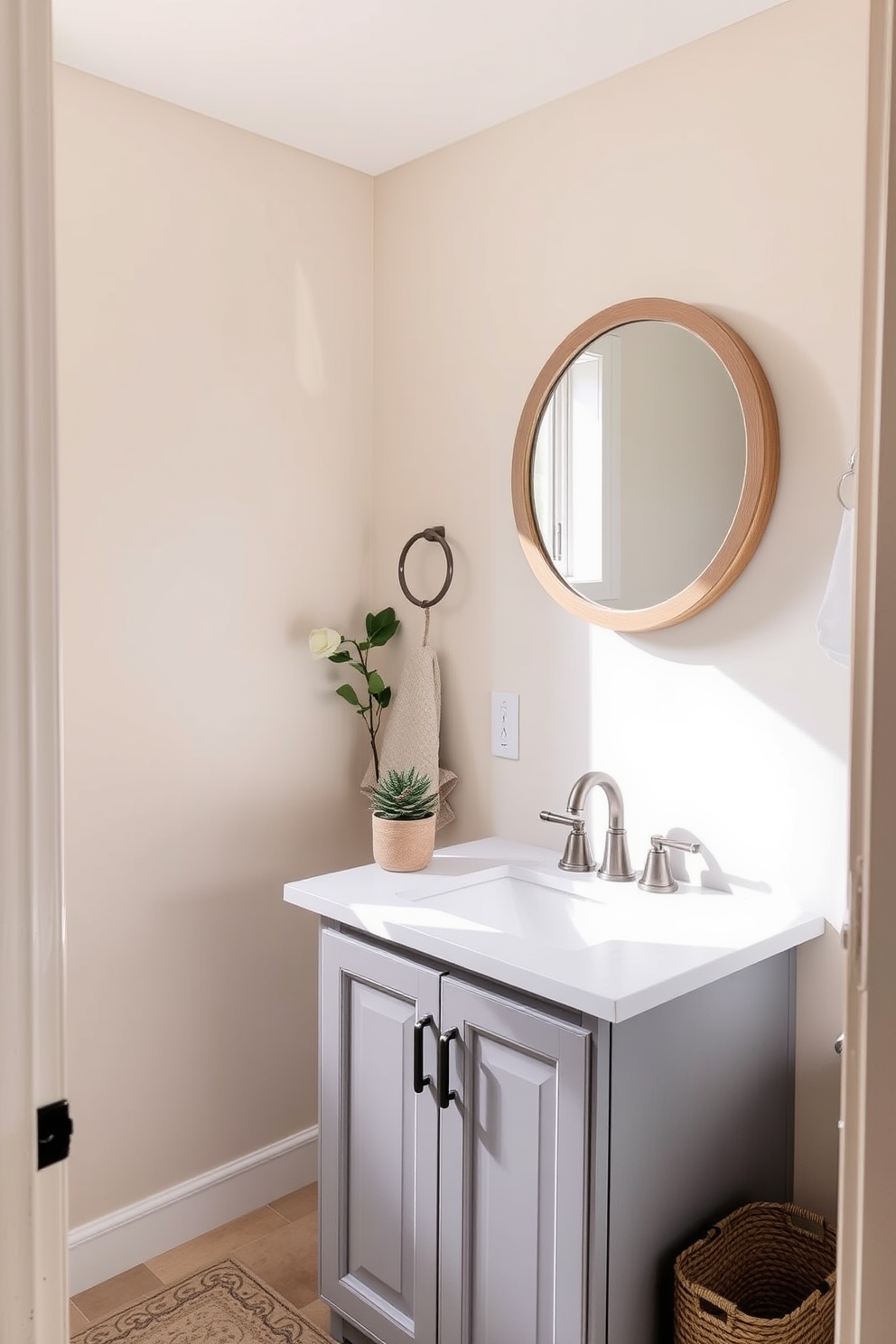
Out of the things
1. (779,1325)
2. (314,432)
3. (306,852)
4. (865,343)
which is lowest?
(779,1325)

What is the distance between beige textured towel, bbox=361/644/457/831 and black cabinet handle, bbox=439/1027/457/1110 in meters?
0.74

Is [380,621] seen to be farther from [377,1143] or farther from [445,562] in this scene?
[377,1143]

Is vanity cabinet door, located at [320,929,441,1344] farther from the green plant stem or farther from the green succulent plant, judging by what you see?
the green plant stem

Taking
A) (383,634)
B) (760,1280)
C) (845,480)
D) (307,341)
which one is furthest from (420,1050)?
(307,341)

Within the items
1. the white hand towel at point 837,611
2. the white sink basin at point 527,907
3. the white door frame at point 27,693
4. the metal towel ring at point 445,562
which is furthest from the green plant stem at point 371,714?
the white door frame at point 27,693

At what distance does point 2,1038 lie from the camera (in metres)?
0.85

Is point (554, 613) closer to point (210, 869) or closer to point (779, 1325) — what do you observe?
point (210, 869)

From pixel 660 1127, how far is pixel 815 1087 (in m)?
0.39

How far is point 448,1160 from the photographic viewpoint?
5.54ft

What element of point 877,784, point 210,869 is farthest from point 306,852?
point 877,784

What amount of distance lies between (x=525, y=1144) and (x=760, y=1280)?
1.59 feet

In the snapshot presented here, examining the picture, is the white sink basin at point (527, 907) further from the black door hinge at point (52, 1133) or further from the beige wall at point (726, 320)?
the black door hinge at point (52, 1133)

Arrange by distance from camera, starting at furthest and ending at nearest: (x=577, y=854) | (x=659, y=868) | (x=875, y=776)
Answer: (x=577, y=854) < (x=659, y=868) < (x=875, y=776)

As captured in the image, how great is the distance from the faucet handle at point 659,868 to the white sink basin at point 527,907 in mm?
96
